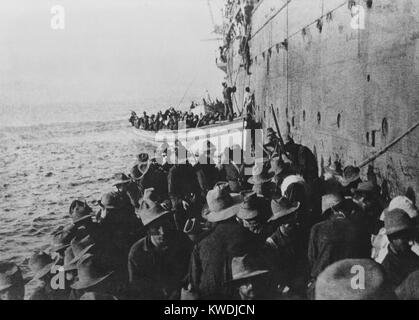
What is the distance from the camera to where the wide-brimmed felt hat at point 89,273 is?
146 inches

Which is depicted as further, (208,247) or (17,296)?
(17,296)

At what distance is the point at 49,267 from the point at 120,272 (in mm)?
875

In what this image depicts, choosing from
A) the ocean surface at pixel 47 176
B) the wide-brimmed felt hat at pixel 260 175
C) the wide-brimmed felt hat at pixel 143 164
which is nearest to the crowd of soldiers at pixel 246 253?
the wide-brimmed felt hat at pixel 260 175

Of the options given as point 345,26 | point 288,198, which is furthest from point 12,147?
point 288,198

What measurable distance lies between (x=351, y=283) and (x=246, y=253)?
0.96 metres

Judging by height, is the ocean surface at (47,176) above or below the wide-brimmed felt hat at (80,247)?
below

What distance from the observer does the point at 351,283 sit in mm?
2746

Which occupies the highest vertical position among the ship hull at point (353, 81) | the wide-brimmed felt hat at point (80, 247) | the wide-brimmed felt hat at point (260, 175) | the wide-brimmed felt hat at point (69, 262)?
the ship hull at point (353, 81)

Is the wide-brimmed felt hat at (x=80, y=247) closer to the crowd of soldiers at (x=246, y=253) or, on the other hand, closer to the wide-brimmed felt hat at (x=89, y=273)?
the crowd of soldiers at (x=246, y=253)

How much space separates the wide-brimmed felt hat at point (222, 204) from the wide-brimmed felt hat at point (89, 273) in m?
1.13

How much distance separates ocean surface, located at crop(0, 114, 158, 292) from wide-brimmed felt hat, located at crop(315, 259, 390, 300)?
4030 millimetres

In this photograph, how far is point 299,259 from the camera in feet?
12.9

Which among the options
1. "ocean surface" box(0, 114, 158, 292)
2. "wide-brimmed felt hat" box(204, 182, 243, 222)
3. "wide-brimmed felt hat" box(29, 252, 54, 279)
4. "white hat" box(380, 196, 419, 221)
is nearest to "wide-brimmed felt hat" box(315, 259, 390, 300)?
"white hat" box(380, 196, 419, 221)
